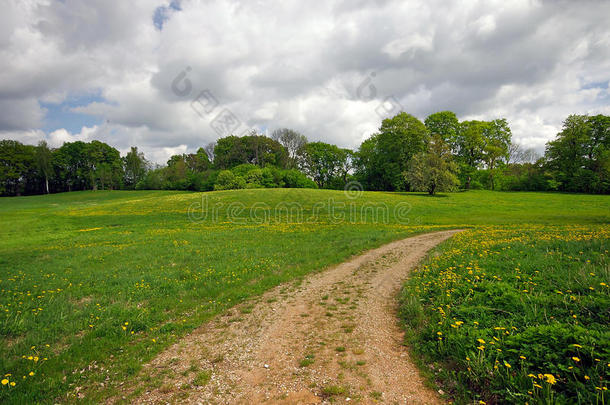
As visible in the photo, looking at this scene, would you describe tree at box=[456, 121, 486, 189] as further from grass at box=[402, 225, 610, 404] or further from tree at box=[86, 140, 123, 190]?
tree at box=[86, 140, 123, 190]

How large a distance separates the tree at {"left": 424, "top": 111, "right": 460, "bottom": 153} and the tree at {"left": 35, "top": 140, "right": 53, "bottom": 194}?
11704 centimetres

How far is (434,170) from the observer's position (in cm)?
4725

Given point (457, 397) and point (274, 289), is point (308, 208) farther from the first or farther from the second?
point (457, 397)

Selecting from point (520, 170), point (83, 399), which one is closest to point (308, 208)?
point (83, 399)

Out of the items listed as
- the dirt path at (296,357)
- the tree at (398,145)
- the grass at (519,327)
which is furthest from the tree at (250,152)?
the grass at (519,327)

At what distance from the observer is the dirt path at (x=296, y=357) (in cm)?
460

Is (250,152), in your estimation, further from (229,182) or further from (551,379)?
(551,379)

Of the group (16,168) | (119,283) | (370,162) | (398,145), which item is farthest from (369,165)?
(16,168)

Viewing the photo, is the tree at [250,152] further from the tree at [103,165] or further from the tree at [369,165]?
the tree at [103,165]

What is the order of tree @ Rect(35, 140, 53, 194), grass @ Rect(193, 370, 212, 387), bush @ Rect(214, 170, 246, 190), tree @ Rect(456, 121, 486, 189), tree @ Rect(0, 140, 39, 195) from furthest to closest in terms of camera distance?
tree @ Rect(35, 140, 53, 194) < tree @ Rect(0, 140, 39, 195) < bush @ Rect(214, 170, 246, 190) < tree @ Rect(456, 121, 486, 189) < grass @ Rect(193, 370, 212, 387)

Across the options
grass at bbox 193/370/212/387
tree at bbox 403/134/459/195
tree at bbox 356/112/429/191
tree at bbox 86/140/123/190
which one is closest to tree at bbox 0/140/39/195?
tree at bbox 86/140/123/190

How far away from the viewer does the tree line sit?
165 ft

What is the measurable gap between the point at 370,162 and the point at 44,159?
343ft

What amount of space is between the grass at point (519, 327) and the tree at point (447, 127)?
2477 inches
